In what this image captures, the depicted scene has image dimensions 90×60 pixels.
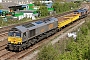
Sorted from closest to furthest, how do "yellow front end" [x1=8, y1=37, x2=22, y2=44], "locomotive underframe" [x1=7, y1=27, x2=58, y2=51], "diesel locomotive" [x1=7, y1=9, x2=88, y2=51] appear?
"yellow front end" [x1=8, y1=37, x2=22, y2=44], "diesel locomotive" [x1=7, y1=9, x2=88, y2=51], "locomotive underframe" [x1=7, y1=27, x2=58, y2=51]

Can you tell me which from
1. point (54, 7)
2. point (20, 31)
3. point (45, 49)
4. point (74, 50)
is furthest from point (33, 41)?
point (54, 7)

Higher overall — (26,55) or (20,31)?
(20,31)

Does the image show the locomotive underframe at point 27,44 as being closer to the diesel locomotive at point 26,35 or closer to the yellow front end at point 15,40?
the diesel locomotive at point 26,35

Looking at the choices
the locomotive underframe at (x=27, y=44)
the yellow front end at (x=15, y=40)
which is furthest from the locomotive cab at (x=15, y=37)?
the locomotive underframe at (x=27, y=44)

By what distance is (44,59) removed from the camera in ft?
59.7

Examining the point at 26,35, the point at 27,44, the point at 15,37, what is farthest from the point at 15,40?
the point at 27,44

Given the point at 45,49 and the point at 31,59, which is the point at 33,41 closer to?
the point at 31,59

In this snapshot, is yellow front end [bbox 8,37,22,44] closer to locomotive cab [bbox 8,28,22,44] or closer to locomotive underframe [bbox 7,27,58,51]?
locomotive cab [bbox 8,28,22,44]

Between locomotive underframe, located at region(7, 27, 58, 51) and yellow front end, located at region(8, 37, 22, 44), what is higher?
yellow front end, located at region(8, 37, 22, 44)

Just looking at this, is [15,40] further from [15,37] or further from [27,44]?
[27,44]

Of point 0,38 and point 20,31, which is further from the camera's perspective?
point 0,38

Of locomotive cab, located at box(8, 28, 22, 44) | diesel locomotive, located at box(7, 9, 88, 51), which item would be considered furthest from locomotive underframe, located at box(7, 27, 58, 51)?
locomotive cab, located at box(8, 28, 22, 44)

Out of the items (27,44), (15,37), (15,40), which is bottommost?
(27,44)

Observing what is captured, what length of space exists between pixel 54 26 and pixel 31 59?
15.1 meters
